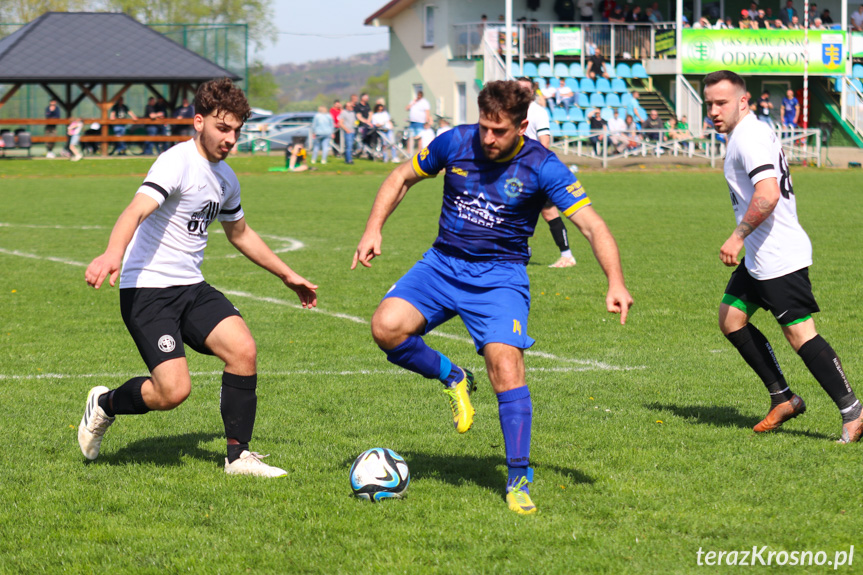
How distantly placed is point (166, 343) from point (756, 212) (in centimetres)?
313

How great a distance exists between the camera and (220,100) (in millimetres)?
4906

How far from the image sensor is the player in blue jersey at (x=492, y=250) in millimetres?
4633

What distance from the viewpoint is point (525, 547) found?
13.6 feet

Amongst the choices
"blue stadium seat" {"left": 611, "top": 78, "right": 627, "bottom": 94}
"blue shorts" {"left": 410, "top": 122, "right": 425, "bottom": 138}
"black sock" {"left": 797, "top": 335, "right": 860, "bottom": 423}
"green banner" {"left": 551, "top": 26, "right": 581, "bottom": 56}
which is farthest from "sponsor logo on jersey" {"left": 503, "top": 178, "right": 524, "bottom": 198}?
"green banner" {"left": 551, "top": 26, "right": 581, "bottom": 56}

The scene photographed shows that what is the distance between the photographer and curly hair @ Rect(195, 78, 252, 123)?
16.1 ft

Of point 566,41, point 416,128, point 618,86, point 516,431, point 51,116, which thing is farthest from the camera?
point 618,86

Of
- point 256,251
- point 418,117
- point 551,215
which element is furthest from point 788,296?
point 418,117

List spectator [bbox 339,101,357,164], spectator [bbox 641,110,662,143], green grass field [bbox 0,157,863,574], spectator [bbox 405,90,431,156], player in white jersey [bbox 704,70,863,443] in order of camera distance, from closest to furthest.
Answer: green grass field [bbox 0,157,863,574] → player in white jersey [bbox 704,70,863,443] → spectator [bbox 339,101,357,164] → spectator [bbox 405,90,431,156] → spectator [bbox 641,110,662,143]

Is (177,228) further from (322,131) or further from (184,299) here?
(322,131)

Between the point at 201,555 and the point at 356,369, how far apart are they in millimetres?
3542

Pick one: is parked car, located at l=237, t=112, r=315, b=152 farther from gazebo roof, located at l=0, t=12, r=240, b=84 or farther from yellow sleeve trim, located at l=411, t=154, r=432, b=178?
yellow sleeve trim, located at l=411, t=154, r=432, b=178

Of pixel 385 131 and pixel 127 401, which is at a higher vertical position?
pixel 385 131

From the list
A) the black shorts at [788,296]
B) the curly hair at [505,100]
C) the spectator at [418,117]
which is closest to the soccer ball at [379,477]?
the curly hair at [505,100]

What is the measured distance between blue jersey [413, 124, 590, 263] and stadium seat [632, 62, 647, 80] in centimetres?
3703
